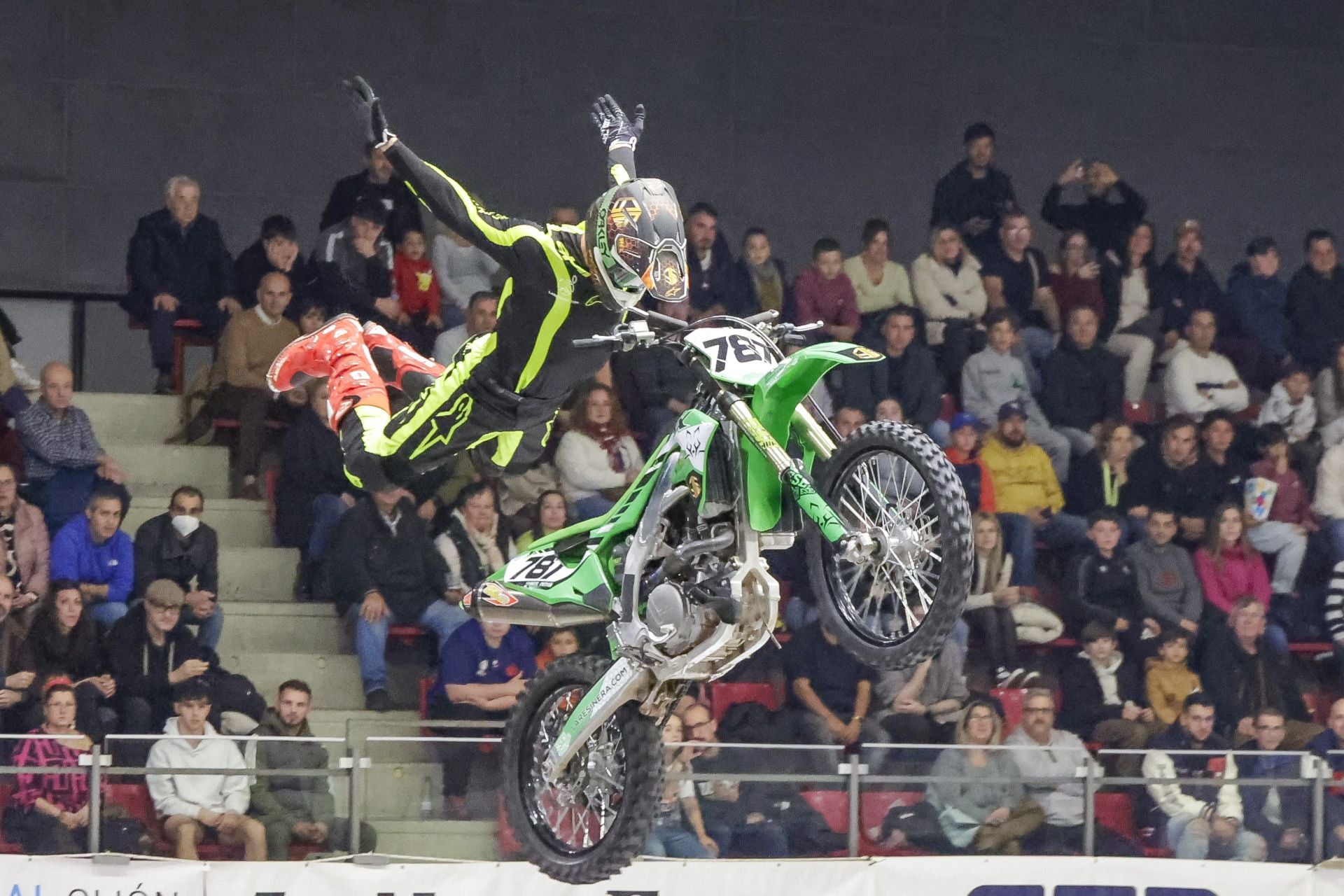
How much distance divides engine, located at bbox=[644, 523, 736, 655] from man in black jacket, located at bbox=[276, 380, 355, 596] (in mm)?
5029

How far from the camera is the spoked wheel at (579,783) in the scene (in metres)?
7.71

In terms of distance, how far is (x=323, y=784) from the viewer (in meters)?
10.1

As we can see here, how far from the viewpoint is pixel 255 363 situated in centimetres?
1278

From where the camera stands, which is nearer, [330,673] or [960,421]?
[330,673]

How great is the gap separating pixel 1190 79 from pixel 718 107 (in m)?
3.27

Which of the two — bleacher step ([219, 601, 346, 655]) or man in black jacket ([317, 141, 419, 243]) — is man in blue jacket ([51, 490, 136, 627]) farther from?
man in black jacket ([317, 141, 419, 243])

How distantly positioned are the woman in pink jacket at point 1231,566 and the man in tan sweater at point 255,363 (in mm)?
4999

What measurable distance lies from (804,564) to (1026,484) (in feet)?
5.00

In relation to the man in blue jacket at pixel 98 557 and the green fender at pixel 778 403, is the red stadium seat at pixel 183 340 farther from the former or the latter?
the green fender at pixel 778 403

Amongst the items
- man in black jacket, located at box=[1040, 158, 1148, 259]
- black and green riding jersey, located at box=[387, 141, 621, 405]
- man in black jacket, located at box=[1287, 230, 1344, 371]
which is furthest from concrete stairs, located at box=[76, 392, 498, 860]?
man in black jacket, located at box=[1287, 230, 1344, 371]

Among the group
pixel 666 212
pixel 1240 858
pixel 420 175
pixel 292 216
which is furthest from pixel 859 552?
pixel 292 216

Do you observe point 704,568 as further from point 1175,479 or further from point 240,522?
point 1175,479

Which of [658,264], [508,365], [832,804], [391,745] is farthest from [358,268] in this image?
[658,264]

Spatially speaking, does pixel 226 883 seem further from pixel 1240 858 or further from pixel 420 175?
pixel 1240 858
